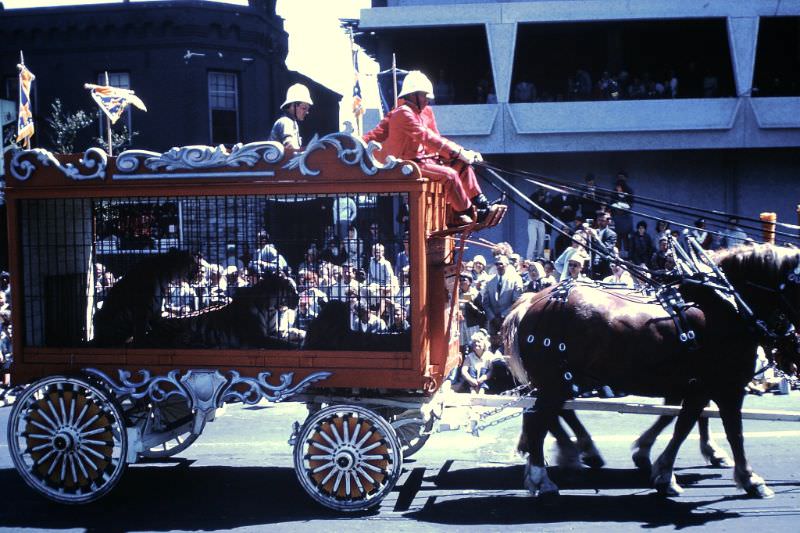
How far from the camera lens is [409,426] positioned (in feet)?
25.3

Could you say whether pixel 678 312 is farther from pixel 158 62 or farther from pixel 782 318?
pixel 158 62

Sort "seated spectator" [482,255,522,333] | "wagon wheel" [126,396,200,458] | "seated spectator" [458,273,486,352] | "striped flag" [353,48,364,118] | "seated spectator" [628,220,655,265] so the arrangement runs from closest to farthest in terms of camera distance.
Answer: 1. "wagon wheel" [126,396,200,458]
2. "seated spectator" [458,273,486,352]
3. "seated spectator" [482,255,522,333]
4. "striped flag" [353,48,364,118]
5. "seated spectator" [628,220,655,265]

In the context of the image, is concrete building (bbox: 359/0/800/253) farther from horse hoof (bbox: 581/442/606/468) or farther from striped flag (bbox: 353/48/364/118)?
horse hoof (bbox: 581/442/606/468)

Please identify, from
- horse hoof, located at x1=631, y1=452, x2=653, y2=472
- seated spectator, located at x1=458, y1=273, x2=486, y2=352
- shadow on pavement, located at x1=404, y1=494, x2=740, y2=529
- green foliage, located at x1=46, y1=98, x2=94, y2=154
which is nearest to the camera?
shadow on pavement, located at x1=404, y1=494, x2=740, y2=529

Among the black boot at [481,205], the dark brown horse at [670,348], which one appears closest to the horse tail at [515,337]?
the dark brown horse at [670,348]

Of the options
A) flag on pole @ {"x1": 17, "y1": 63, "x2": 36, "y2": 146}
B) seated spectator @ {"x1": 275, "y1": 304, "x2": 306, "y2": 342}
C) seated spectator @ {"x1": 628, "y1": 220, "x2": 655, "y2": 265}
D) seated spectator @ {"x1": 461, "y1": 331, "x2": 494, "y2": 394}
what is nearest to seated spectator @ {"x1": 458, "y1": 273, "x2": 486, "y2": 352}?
seated spectator @ {"x1": 461, "y1": 331, "x2": 494, "y2": 394}

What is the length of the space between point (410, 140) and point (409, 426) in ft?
8.19

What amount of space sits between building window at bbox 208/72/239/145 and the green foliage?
304 centimetres

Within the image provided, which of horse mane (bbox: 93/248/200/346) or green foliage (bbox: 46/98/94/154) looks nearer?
horse mane (bbox: 93/248/200/346)

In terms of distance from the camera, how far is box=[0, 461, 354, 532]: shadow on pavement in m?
6.58

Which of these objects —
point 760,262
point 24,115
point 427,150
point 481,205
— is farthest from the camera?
point 24,115

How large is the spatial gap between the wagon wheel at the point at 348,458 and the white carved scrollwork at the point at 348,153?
71.5 inches

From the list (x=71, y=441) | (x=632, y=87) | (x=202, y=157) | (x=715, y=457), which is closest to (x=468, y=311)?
(x=715, y=457)

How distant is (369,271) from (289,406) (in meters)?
5.12
